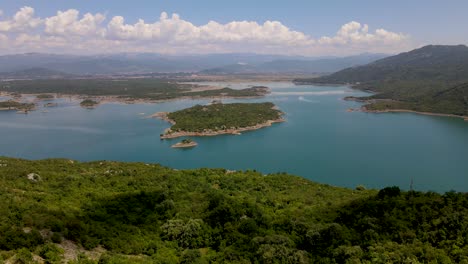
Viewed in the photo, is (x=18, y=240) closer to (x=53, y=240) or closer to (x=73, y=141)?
(x=53, y=240)

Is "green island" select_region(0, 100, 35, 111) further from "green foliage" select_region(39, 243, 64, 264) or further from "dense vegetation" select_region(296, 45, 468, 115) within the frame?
"green foliage" select_region(39, 243, 64, 264)

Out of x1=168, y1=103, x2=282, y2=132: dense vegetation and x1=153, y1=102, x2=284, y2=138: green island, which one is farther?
x1=168, y1=103, x2=282, y2=132: dense vegetation

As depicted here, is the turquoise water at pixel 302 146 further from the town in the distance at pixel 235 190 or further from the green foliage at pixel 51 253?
the green foliage at pixel 51 253

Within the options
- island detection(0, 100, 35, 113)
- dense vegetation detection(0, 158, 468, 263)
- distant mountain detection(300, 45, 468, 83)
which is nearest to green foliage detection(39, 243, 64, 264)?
dense vegetation detection(0, 158, 468, 263)

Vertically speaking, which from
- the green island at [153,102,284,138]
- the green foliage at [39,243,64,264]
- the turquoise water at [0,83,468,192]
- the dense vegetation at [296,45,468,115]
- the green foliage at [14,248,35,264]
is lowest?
the turquoise water at [0,83,468,192]

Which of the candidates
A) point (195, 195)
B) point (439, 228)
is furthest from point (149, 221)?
point (439, 228)

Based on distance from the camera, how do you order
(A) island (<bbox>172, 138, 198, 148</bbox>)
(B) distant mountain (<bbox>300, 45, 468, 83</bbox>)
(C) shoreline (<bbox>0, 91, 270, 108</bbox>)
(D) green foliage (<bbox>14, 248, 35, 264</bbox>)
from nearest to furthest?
(D) green foliage (<bbox>14, 248, 35, 264</bbox>) < (A) island (<bbox>172, 138, 198, 148</bbox>) < (C) shoreline (<bbox>0, 91, 270, 108</bbox>) < (B) distant mountain (<bbox>300, 45, 468, 83</bbox>)
